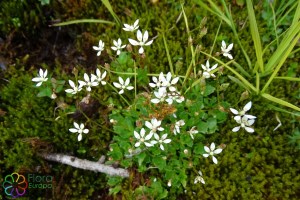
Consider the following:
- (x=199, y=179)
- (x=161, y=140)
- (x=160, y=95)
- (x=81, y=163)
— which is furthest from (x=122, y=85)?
(x=199, y=179)

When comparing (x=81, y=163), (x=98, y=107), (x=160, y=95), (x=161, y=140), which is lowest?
(x=81, y=163)

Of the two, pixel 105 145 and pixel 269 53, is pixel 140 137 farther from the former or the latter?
pixel 269 53

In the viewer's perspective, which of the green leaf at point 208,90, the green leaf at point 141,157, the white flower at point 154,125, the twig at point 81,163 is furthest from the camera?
the twig at point 81,163

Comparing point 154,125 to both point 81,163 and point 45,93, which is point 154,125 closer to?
point 81,163

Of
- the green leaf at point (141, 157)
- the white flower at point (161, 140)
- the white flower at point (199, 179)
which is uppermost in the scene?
the white flower at point (161, 140)

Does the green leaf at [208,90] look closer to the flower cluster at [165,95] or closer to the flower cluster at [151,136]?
the flower cluster at [165,95]

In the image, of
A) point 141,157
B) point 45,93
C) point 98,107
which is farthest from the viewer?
point 98,107

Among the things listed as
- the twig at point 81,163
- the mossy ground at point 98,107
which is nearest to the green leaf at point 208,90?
the mossy ground at point 98,107

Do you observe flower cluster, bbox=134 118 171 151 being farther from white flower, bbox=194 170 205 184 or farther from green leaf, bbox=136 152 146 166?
white flower, bbox=194 170 205 184

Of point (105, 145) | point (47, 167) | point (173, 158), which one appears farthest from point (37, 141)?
point (173, 158)
